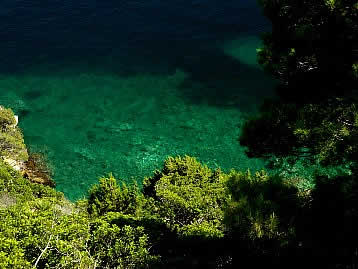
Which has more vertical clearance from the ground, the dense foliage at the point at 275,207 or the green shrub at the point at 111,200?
the dense foliage at the point at 275,207

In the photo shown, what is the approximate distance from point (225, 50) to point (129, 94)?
Result: 33.7 feet

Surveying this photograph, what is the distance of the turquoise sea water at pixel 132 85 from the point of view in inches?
1128

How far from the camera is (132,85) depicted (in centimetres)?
3644

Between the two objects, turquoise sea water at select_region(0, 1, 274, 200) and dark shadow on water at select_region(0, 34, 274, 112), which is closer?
turquoise sea water at select_region(0, 1, 274, 200)

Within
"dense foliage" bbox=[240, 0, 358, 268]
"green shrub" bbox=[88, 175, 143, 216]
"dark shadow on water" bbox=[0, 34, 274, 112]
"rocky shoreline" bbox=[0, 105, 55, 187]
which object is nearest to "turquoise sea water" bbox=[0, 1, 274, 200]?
"dark shadow on water" bbox=[0, 34, 274, 112]

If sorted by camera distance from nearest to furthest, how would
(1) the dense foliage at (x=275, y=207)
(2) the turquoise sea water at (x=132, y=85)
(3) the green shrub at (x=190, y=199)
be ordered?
(1) the dense foliage at (x=275, y=207) < (3) the green shrub at (x=190, y=199) < (2) the turquoise sea water at (x=132, y=85)

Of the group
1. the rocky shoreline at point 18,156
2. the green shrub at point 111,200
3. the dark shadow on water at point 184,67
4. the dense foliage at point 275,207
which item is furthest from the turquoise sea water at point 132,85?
the dense foliage at point 275,207

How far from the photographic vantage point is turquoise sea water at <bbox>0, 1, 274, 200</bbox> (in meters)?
28.6

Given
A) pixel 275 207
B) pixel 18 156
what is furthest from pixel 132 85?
pixel 275 207

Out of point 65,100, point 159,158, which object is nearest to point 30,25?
point 65,100

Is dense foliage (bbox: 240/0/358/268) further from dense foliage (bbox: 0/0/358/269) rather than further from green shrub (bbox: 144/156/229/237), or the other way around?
green shrub (bbox: 144/156/229/237)

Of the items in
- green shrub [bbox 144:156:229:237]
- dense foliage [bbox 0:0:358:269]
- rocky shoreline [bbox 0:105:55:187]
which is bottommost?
rocky shoreline [bbox 0:105:55:187]

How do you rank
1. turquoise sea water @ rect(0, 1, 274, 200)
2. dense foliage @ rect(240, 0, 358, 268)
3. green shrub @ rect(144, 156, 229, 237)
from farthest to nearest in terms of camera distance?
turquoise sea water @ rect(0, 1, 274, 200), green shrub @ rect(144, 156, 229, 237), dense foliage @ rect(240, 0, 358, 268)

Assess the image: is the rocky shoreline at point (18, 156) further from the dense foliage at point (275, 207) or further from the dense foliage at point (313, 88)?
the dense foliage at point (313, 88)
